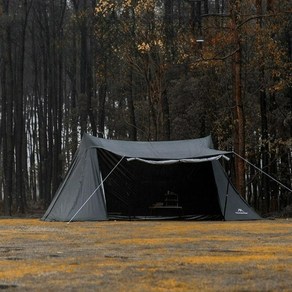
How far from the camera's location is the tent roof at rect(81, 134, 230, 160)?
39.5 ft

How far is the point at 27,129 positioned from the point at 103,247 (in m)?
36.3

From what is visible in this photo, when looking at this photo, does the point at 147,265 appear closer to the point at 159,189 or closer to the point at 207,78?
the point at 159,189

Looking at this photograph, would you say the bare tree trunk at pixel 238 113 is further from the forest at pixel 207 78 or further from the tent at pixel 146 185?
the tent at pixel 146 185

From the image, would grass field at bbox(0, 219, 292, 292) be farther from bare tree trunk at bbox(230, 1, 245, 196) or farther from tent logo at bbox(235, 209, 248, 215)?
bare tree trunk at bbox(230, 1, 245, 196)

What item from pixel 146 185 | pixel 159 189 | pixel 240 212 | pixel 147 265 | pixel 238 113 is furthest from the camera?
pixel 238 113

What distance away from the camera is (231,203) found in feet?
41.2

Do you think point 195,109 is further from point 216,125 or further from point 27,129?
point 27,129

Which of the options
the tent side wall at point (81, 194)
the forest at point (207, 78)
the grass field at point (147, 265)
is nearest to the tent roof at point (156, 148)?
the tent side wall at point (81, 194)

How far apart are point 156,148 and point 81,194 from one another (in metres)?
2.00

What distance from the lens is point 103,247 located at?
5.52 m

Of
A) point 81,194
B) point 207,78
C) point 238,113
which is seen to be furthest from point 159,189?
point 207,78

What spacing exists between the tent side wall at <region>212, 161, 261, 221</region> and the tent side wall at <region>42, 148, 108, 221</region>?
97.7 inches

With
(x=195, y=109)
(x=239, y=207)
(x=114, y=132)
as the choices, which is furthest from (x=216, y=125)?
(x=114, y=132)

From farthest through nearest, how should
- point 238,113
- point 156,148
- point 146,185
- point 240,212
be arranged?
point 238,113 → point 146,185 → point 156,148 → point 240,212
